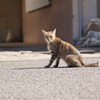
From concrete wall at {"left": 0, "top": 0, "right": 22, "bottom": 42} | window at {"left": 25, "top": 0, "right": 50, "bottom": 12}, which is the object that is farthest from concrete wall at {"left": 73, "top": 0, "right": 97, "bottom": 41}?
concrete wall at {"left": 0, "top": 0, "right": 22, "bottom": 42}

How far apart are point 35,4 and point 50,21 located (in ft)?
13.6

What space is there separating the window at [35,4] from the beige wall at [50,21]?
0.30 meters

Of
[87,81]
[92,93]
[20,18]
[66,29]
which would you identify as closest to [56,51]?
[87,81]

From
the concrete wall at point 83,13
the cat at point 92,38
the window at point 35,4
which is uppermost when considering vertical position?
the window at point 35,4

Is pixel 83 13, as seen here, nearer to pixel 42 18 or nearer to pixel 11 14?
pixel 42 18

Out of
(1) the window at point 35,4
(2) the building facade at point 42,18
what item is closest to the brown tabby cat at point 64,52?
(2) the building facade at point 42,18

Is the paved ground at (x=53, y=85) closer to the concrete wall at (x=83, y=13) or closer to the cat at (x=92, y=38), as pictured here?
the cat at (x=92, y=38)

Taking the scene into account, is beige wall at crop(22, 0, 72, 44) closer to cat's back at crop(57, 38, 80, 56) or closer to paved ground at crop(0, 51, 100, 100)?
cat's back at crop(57, 38, 80, 56)

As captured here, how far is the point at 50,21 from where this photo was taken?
22375 mm

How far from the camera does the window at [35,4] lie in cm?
2284

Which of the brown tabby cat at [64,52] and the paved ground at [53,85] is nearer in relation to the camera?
the paved ground at [53,85]

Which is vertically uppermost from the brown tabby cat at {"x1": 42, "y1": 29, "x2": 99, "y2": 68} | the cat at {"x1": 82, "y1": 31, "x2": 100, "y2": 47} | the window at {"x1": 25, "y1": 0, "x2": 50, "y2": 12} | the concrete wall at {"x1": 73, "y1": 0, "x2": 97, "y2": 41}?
the window at {"x1": 25, "y1": 0, "x2": 50, "y2": 12}

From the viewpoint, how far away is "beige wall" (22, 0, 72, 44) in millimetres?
18469

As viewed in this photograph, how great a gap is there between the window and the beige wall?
30 centimetres
